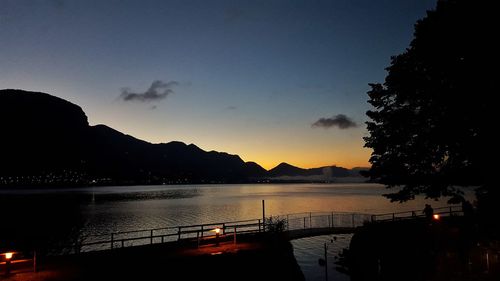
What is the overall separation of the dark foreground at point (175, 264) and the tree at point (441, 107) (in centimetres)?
845

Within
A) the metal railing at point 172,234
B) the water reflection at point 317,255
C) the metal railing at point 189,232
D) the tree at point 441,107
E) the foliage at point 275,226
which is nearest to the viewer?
the tree at point 441,107

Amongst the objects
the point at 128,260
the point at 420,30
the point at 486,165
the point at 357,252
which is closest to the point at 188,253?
the point at 128,260

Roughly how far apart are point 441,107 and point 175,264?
17064mm

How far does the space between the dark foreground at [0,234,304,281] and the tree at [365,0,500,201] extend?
8.45 meters

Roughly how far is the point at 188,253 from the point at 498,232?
16.8 m

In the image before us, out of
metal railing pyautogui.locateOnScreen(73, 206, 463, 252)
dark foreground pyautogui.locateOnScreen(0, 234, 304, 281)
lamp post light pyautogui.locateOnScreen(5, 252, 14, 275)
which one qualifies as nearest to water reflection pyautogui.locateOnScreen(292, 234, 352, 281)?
metal railing pyautogui.locateOnScreen(73, 206, 463, 252)

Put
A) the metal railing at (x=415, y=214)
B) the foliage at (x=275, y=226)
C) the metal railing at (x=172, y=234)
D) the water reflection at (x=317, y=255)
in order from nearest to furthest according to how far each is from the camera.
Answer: the metal railing at (x=172, y=234)
the water reflection at (x=317, y=255)
the foliage at (x=275, y=226)
the metal railing at (x=415, y=214)

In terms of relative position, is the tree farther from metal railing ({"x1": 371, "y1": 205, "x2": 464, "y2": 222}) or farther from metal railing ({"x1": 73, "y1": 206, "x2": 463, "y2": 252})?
metal railing ({"x1": 371, "y1": 205, "x2": 464, "y2": 222})

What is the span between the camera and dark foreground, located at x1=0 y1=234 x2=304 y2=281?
19156mm

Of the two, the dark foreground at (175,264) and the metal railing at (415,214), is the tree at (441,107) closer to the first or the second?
the dark foreground at (175,264)

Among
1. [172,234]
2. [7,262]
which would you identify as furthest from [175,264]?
[7,262]

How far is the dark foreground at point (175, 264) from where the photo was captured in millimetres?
19156

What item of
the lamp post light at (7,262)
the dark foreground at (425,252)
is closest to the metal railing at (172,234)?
the lamp post light at (7,262)

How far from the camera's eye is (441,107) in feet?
70.0
